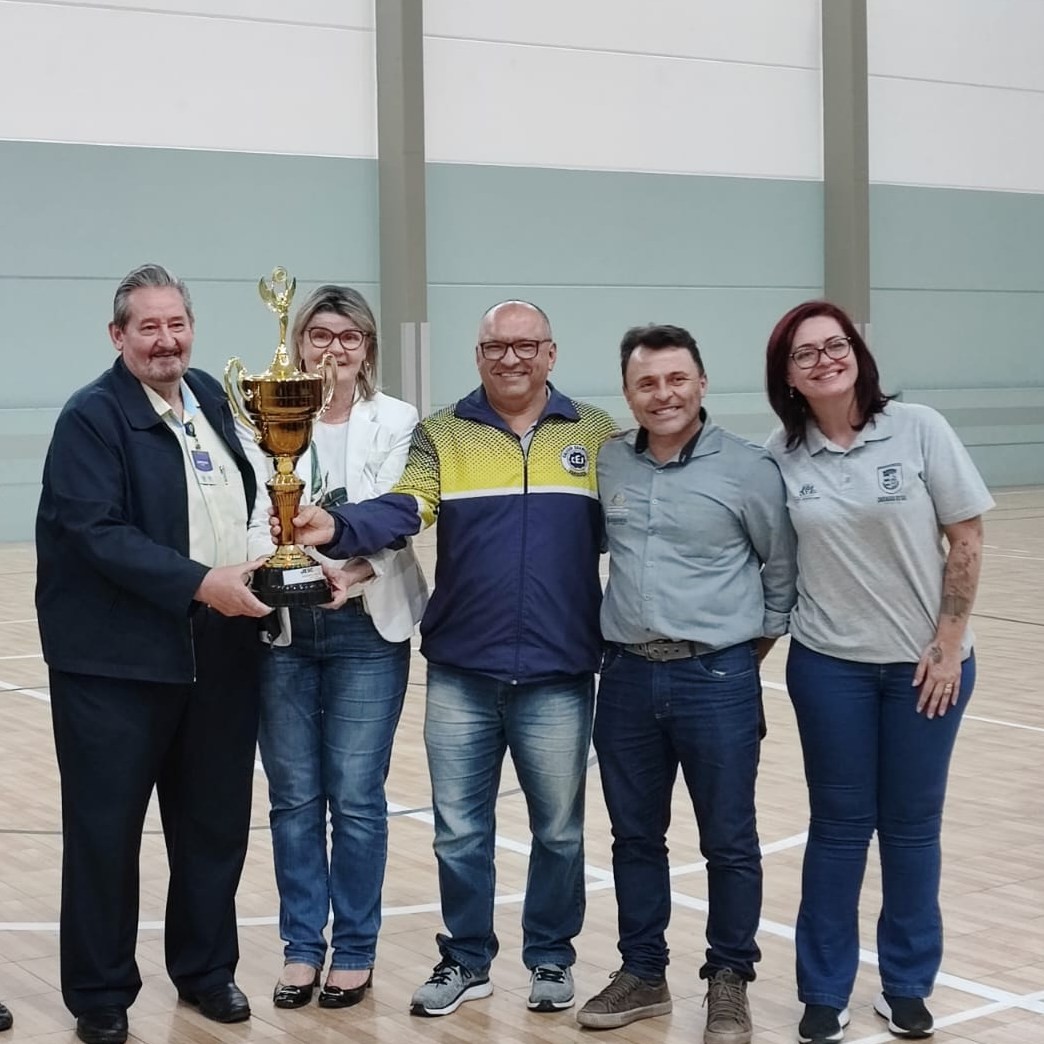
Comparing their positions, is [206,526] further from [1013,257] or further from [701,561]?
[1013,257]

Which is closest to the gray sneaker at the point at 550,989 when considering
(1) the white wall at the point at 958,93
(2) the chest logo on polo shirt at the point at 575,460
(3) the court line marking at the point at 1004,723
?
(2) the chest logo on polo shirt at the point at 575,460

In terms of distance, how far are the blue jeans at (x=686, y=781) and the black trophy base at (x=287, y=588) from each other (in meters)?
0.70

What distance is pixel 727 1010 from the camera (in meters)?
3.84

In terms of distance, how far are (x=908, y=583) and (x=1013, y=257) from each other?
17259 mm

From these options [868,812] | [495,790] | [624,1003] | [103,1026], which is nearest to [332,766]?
[495,790]

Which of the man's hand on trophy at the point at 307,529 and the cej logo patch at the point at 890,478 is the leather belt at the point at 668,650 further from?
the man's hand on trophy at the point at 307,529

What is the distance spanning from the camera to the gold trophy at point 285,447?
12.2 feet

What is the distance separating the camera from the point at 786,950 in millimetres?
4508

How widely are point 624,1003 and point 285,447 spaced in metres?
1.48

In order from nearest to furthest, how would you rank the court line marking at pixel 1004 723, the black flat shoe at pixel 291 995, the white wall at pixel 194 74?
the black flat shoe at pixel 291 995, the court line marking at pixel 1004 723, the white wall at pixel 194 74

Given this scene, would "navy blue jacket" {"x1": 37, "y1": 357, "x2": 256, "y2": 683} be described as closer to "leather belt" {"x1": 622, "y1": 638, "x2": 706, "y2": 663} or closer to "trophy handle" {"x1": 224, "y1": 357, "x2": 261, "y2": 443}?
"trophy handle" {"x1": 224, "y1": 357, "x2": 261, "y2": 443}

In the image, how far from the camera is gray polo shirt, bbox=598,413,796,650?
3820 mm

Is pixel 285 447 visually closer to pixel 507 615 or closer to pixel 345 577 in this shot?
pixel 345 577

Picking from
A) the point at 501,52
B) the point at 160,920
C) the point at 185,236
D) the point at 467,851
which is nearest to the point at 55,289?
the point at 185,236
